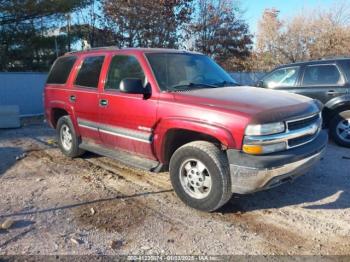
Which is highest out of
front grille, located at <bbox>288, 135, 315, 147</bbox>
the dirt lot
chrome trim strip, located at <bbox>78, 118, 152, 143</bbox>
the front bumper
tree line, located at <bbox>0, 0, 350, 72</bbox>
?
tree line, located at <bbox>0, 0, 350, 72</bbox>

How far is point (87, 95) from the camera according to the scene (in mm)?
5676

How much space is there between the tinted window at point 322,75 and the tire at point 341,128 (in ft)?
2.33

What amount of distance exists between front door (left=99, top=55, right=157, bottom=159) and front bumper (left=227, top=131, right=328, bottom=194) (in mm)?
1322

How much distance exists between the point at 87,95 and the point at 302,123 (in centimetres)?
334

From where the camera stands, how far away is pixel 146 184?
518cm

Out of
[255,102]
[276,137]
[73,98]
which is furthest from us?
[73,98]

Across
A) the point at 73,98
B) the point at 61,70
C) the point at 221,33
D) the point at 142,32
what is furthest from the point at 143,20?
the point at 73,98

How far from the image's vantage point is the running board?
4.73 meters

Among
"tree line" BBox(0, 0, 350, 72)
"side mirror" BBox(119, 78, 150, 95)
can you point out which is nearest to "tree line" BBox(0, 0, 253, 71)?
"tree line" BBox(0, 0, 350, 72)

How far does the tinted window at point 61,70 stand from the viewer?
252 inches

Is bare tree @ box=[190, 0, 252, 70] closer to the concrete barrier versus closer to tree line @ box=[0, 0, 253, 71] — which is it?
tree line @ box=[0, 0, 253, 71]

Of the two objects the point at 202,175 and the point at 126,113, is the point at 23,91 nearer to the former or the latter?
the point at 126,113

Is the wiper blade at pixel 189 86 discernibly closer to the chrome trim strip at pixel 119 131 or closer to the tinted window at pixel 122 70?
the tinted window at pixel 122 70

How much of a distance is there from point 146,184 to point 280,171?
2.12m
